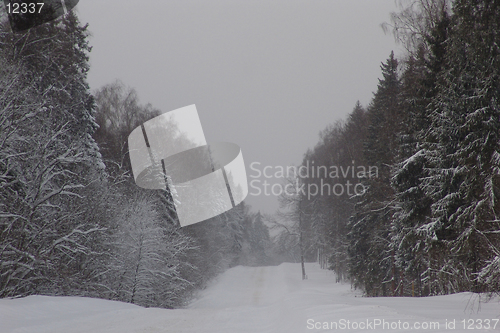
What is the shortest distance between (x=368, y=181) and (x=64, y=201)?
16370 millimetres

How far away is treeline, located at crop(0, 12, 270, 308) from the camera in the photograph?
452 inches

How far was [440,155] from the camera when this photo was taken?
1198 centimetres

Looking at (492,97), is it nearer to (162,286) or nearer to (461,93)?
(461,93)

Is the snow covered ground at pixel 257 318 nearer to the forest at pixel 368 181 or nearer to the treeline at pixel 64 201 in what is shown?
the forest at pixel 368 181

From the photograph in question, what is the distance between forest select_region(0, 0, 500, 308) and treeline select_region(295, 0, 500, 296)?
5 centimetres

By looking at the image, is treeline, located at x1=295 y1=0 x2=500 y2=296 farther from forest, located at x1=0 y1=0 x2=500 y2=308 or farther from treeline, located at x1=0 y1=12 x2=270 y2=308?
treeline, located at x1=0 y1=12 x2=270 y2=308

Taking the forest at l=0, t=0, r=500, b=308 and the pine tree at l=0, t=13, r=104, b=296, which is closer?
the forest at l=0, t=0, r=500, b=308

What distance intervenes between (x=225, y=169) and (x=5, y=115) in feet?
90.7

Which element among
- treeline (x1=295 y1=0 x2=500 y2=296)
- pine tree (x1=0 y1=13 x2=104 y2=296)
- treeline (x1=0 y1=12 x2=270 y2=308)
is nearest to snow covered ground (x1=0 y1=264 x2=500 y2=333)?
treeline (x1=295 y1=0 x2=500 y2=296)

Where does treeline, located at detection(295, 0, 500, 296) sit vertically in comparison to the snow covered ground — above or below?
above

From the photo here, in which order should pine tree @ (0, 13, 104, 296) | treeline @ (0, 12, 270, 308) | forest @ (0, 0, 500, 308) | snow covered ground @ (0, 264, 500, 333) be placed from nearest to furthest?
snow covered ground @ (0, 264, 500, 333) → forest @ (0, 0, 500, 308) → pine tree @ (0, 13, 104, 296) → treeline @ (0, 12, 270, 308)

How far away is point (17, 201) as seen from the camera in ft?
39.6

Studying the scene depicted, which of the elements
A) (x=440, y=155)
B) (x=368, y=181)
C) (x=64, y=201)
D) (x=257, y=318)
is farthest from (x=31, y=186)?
(x=368, y=181)

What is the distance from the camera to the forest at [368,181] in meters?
10.1
